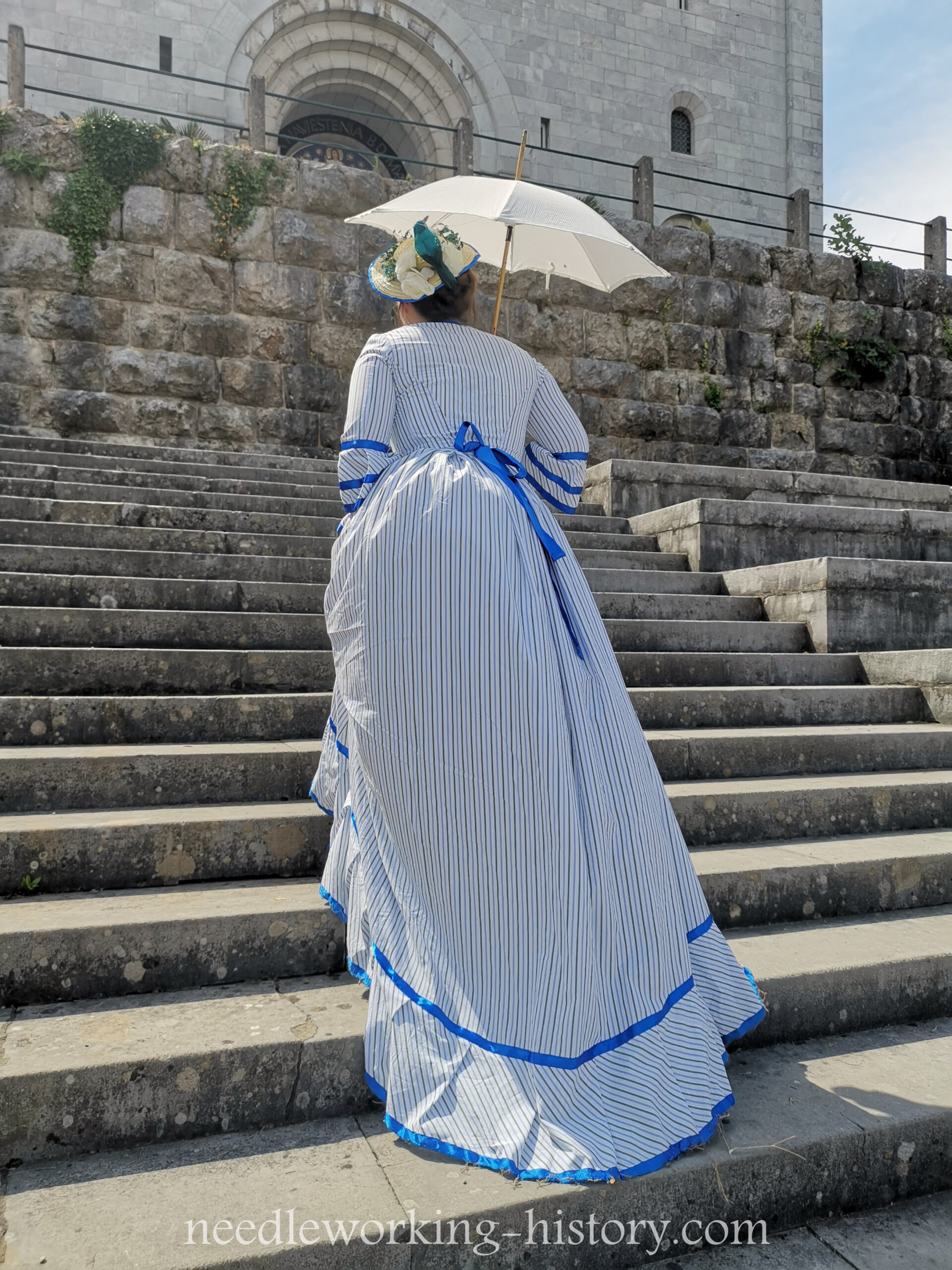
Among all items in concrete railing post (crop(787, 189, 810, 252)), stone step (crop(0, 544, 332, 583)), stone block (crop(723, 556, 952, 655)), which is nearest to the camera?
stone step (crop(0, 544, 332, 583))

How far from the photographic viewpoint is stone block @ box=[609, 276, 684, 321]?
1005 centimetres

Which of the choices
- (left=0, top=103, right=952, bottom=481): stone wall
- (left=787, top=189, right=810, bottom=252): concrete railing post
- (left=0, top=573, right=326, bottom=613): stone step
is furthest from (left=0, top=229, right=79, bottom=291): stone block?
(left=787, top=189, right=810, bottom=252): concrete railing post

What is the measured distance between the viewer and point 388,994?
193 centimetres

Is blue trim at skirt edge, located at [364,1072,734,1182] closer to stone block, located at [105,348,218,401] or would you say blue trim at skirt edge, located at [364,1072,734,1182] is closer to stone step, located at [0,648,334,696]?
stone step, located at [0,648,334,696]

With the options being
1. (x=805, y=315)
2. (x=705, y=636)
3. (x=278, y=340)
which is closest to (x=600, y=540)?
(x=705, y=636)

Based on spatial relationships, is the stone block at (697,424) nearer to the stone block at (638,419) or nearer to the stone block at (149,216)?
the stone block at (638,419)

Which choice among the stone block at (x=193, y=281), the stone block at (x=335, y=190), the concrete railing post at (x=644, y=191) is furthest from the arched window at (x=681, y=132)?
the stone block at (x=193, y=281)

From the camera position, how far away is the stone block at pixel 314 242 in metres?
8.86

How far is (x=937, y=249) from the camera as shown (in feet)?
39.4

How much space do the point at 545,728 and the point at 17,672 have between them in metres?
2.15

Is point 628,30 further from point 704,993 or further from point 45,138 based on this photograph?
point 704,993

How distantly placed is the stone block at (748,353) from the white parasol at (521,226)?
7.77 meters

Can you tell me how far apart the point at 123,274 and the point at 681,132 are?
34.4 ft

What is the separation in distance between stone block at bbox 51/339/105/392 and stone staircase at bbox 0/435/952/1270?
4.10 meters
